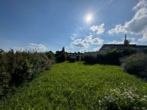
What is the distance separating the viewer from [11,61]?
4.96 metres

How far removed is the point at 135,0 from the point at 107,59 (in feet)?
36.2

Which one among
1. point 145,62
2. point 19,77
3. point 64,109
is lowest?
point 64,109

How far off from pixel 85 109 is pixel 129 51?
16.9 meters

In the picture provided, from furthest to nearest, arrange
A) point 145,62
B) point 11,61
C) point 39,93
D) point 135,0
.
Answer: point 145,62 → point 135,0 → point 11,61 → point 39,93

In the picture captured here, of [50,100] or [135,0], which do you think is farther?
[135,0]

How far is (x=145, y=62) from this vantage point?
26.1ft

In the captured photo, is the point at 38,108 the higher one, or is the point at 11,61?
the point at 11,61

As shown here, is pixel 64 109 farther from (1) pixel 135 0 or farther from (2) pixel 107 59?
(2) pixel 107 59

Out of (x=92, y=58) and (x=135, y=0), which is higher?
(x=135, y=0)

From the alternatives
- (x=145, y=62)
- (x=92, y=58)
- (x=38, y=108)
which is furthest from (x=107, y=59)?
(x=38, y=108)

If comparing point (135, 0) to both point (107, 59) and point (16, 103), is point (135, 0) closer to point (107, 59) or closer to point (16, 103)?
point (16, 103)

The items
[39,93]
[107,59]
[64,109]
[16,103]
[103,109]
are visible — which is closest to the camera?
[103,109]

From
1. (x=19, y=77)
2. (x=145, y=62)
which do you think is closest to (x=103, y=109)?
(x=19, y=77)

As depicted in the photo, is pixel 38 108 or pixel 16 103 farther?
pixel 16 103
